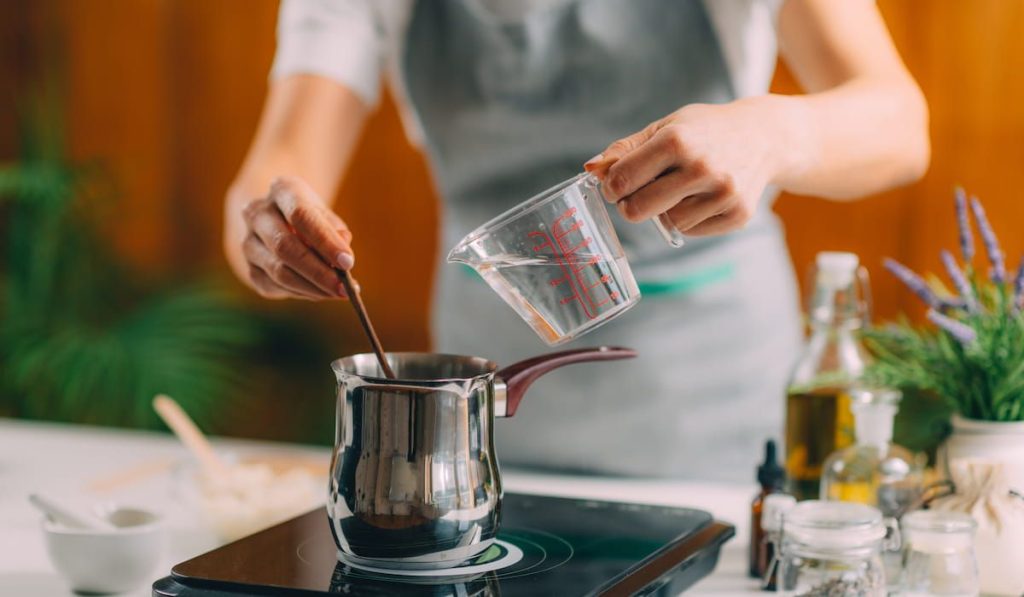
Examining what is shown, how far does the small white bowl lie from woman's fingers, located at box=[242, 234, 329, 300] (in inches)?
9.4

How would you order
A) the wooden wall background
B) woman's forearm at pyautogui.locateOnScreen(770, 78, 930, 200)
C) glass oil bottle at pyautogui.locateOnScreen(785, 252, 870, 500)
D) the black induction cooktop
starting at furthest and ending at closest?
the wooden wall background
glass oil bottle at pyautogui.locateOnScreen(785, 252, 870, 500)
woman's forearm at pyautogui.locateOnScreen(770, 78, 930, 200)
the black induction cooktop

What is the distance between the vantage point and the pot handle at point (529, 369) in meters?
0.96

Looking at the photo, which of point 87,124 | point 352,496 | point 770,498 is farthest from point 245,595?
point 87,124

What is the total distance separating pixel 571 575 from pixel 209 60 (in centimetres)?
312

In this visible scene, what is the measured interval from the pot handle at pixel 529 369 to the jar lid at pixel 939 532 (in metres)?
0.26

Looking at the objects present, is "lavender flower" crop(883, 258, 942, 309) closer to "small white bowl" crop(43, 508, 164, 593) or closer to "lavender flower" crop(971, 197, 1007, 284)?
"lavender flower" crop(971, 197, 1007, 284)

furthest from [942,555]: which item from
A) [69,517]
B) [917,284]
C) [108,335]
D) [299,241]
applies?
[108,335]

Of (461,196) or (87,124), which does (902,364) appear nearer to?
(461,196)

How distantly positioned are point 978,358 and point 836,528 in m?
0.28

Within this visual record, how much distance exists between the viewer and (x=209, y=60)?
12.2 feet

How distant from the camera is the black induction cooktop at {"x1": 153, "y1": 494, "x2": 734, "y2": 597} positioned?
0.84 meters

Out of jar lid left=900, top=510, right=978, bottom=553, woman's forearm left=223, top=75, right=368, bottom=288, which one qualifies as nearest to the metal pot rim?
jar lid left=900, top=510, right=978, bottom=553

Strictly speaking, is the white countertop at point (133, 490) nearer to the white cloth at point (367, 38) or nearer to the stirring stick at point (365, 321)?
the stirring stick at point (365, 321)

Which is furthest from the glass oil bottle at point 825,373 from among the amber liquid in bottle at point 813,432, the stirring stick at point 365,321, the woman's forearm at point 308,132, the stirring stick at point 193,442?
the woman's forearm at point 308,132
